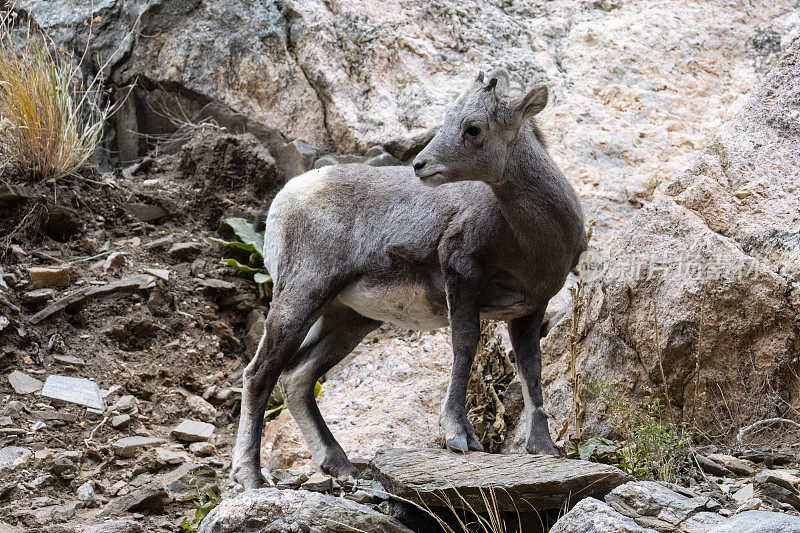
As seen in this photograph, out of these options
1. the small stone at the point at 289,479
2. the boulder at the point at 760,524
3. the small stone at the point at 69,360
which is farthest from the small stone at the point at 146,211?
the boulder at the point at 760,524

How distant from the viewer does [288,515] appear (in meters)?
3.91

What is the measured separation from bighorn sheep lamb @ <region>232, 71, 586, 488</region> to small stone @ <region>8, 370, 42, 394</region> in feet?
6.62

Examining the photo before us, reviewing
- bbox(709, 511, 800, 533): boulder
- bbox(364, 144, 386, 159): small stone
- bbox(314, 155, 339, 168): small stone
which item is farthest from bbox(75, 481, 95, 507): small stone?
bbox(364, 144, 386, 159): small stone

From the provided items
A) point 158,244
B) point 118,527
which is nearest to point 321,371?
point 118,527

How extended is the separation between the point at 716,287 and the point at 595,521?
229cm

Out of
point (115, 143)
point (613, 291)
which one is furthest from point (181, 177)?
point (613, 291)

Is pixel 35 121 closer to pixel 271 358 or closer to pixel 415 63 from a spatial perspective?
pixel 271 358

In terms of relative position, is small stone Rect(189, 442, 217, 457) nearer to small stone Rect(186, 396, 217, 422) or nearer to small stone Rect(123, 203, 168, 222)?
small stone Rect(186, 396, 217, 422)

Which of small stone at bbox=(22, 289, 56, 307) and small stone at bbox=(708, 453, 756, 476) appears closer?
small stone at bbox=(708, 453, 756, 476)

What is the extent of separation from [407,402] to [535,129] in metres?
2.67

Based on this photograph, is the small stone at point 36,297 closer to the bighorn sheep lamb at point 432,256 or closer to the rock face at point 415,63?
the bighorn sheep lamb at point 432,256

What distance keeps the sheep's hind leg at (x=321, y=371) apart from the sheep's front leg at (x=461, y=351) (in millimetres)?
949

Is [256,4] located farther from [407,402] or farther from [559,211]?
[559,211]

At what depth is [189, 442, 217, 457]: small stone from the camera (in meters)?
6.37
